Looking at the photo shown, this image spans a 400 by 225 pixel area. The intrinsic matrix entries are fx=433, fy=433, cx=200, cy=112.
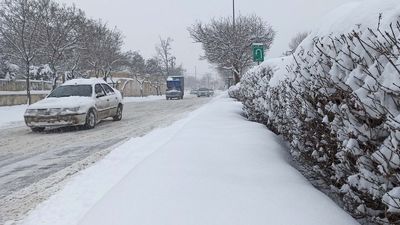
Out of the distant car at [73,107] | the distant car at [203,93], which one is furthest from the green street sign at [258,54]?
the distant car at [203,93]

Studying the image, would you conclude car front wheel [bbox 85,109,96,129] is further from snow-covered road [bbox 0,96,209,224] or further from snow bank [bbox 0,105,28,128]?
snow bank [bbox 0,105,28,128]

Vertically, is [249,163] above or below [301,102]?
below

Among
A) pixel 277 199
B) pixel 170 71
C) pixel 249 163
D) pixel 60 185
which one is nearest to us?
pixel 277 199

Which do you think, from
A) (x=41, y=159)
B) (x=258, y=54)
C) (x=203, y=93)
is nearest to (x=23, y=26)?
(x=258, y=54)

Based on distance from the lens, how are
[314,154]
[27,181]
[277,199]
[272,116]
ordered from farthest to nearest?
[272,116] → [27,181] → [314,154] → [277,199]

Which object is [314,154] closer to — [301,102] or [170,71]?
[301,102]

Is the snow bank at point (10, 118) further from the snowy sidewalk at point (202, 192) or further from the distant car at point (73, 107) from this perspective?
the snowy sidewalk at point (202, 192)

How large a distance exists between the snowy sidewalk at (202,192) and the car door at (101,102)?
7891 millimetres

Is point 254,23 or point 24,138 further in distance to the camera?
point 254,23

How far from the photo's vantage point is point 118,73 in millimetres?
63531

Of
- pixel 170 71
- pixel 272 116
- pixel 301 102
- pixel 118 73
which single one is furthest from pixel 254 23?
pixel 170 71

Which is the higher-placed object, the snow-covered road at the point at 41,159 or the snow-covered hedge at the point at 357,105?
the snow-covered hedge at the point at 357,105

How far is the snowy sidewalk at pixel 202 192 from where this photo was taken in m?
3.25

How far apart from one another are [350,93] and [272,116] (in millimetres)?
4064
